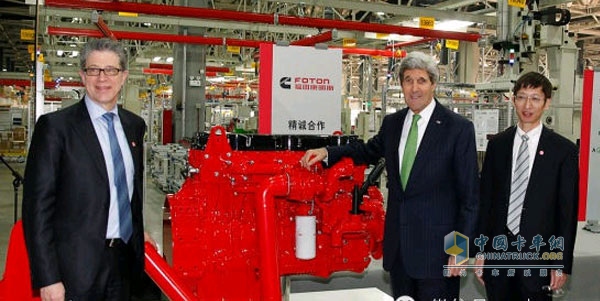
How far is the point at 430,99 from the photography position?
2.28 metres

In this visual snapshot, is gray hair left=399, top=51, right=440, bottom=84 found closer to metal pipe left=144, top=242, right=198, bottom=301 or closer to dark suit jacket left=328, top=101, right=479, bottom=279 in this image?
dark suit jacket left=328, top=101, right=479, bottom=279

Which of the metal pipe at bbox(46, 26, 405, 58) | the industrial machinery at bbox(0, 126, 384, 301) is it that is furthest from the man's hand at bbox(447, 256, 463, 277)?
the metal pipe at bbox(46, 26, 405, 58)

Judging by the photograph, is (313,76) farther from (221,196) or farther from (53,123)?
(53,123)

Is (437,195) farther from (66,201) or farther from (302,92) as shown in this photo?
(302,92)

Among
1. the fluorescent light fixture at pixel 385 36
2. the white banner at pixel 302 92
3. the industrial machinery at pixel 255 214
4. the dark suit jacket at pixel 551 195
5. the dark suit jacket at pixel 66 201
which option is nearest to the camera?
the dark suit jacket at pixel 66 201

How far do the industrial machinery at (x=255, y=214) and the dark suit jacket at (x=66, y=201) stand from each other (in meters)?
1.19

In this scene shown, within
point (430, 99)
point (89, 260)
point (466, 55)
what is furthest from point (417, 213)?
point (466, 55)

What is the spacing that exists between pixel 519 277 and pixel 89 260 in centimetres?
181

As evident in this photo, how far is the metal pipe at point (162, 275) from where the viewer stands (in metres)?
2.37

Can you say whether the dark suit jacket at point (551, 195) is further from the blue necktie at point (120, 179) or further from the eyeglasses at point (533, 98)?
the blue necktie at point (120, 179)

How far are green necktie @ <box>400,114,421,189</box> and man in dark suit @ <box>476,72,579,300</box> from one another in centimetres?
47

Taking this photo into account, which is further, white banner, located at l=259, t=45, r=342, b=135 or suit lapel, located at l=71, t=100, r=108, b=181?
white banner, located at l=259, t=45, r=342, b=135

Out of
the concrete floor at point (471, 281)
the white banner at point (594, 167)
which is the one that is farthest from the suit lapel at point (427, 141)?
the white banner at point (594, 167)

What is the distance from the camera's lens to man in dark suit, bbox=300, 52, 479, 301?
222 cm
